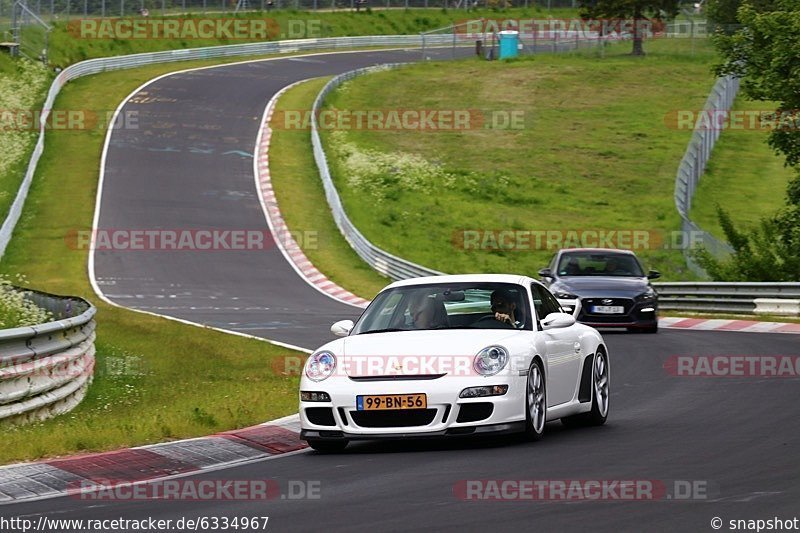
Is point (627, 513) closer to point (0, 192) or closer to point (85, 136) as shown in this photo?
point (0, 192)

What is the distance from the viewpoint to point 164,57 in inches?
2852

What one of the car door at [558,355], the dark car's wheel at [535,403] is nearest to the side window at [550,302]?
the car door at [558,355]

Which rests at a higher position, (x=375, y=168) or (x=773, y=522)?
(x=773, y=522)

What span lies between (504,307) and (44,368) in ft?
14.3

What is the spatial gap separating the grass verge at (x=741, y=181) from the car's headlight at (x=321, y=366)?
36.1 meters

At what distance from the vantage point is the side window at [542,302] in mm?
12362

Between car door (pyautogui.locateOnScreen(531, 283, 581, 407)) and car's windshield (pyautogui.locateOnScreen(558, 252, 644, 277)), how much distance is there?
12827mm

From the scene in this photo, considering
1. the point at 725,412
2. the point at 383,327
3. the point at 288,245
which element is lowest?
the point at 288,245

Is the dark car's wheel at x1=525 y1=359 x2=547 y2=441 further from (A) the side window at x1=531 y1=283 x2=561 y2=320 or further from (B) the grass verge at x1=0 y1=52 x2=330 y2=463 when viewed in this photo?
(B) the grass verge at x1=0 y1=52 x2=330 y2=463

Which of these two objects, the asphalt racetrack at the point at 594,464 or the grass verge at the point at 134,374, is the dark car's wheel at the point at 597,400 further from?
the grass verge at the point at 134,374

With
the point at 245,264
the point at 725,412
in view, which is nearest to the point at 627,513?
the point at 725,412

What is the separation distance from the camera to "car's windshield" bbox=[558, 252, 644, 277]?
25500 mm

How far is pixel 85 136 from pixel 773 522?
47.0 metres

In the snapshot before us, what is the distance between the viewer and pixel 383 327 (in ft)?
39.4
